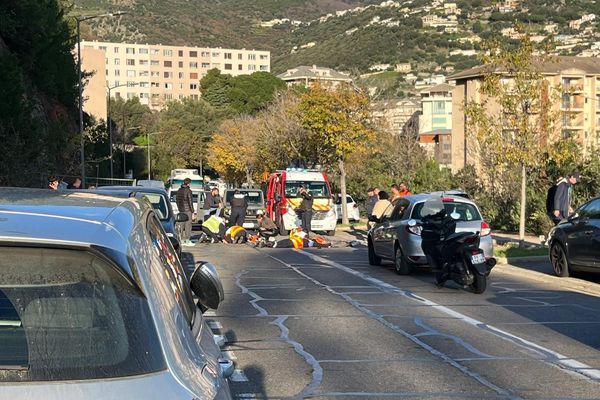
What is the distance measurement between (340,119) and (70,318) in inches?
1616

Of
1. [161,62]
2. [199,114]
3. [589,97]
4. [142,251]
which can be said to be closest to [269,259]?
[142,251]

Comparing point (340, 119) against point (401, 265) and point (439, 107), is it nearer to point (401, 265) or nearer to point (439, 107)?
point (401, 265)

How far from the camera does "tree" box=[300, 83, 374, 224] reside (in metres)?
43.5

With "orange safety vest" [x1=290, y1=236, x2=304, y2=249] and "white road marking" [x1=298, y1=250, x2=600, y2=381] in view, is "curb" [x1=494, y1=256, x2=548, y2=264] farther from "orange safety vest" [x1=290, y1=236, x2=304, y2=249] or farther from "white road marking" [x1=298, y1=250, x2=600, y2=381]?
"orange safety vest" [x1=290, y1=236, x2=304, y2=249]

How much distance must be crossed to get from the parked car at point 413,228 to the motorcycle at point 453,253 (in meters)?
0.84

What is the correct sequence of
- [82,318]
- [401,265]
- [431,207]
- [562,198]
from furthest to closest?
1. [562,198]
2. [431,207]
3. [401,265]
4. [82,318]

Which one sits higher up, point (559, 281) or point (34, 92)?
point (34, 92)

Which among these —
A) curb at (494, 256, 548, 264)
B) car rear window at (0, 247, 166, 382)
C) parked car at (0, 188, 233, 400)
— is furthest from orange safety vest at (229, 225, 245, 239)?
car rear window at (0, 247, 166, 382)

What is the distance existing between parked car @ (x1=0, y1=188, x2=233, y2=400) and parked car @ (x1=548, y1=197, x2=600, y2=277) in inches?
540

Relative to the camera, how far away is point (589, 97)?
79312 mm

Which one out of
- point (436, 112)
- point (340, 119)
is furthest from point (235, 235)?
point (436, 112)

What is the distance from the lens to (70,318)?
3008 millimetres

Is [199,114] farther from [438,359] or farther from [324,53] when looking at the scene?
[438,359]

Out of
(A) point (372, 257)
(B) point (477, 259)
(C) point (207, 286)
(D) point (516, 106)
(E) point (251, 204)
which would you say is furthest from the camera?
(E) point (251, 204)
